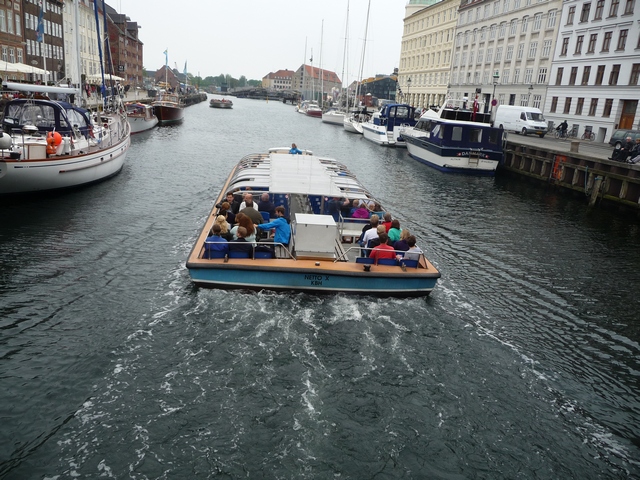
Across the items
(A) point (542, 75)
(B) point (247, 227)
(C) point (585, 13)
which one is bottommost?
(B) point (247, 227)

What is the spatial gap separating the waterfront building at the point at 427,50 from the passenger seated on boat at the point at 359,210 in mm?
62082

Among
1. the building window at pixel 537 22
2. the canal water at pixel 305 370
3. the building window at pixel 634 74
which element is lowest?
the canal water at pixel 305 370

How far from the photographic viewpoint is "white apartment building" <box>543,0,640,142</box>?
40.8m

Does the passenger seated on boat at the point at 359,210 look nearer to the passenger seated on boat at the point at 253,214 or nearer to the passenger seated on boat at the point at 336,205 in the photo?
the passenger seated on boat at the point at 336,205

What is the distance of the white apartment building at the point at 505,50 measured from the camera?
53.8 meters

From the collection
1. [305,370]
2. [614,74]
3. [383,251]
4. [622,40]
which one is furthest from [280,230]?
[622,40]

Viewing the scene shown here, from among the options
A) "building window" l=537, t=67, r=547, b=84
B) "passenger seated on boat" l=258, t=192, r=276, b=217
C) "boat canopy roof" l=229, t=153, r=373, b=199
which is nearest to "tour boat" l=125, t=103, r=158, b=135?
"boat canopy roof" l=229, t=153, r=373, b=199

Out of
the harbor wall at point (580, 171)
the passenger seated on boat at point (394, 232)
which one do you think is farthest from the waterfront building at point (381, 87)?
A: the passenger seated on boat at point (394, 232)

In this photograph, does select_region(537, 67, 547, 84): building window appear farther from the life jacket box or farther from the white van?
the life jacket box

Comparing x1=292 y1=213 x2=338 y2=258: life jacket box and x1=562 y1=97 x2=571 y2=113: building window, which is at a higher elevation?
x1=562 y1=97 x2=571 y2=113: building window

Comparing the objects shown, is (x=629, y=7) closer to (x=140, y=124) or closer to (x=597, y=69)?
(x=597, y=69)

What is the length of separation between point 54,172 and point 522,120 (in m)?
38.7

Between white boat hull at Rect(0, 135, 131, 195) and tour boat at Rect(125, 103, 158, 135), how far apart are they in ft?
81.7

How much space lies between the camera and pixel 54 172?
65.3ft
